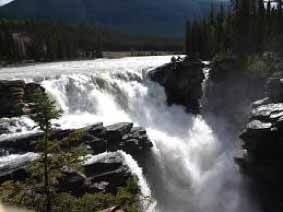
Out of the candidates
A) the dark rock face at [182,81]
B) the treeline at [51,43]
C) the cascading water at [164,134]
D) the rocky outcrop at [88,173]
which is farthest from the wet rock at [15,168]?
the treeline at [51,43]

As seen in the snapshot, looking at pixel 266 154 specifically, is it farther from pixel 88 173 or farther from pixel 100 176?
pixel 88 173

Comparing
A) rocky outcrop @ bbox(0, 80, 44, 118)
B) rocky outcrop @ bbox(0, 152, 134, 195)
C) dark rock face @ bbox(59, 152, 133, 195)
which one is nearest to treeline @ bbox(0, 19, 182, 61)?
rocky outcrop @ bbox(0, 80, 44, 118)

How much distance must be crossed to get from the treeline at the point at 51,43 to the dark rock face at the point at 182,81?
48484 mm

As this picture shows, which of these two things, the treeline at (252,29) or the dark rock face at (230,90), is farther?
the treeline at (252,29)

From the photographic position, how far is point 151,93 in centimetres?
5078

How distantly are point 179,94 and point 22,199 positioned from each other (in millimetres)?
40269

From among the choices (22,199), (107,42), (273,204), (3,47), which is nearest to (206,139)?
(273,204)

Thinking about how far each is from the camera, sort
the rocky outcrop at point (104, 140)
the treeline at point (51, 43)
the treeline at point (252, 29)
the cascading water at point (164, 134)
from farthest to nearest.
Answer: the treeline at point (51, 43) → the treeline at point (252, 29) → the cascading water at point (164, 134) → the rocky outcrop at point (104, 140)

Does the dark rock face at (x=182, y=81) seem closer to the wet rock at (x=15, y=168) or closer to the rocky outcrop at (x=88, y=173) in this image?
the rocky outcrop at (x=88, y=173)

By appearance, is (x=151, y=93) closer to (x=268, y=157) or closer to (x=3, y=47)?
(x=268, y=157)

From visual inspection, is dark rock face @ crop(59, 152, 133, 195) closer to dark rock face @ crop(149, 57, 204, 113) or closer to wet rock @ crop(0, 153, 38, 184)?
wet rock @ crop(0, 153, 38, 184)

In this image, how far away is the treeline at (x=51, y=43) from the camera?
95.9 metres

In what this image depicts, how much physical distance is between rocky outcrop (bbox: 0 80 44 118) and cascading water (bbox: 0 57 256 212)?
2486 mm

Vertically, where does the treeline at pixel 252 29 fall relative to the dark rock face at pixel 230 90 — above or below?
above
